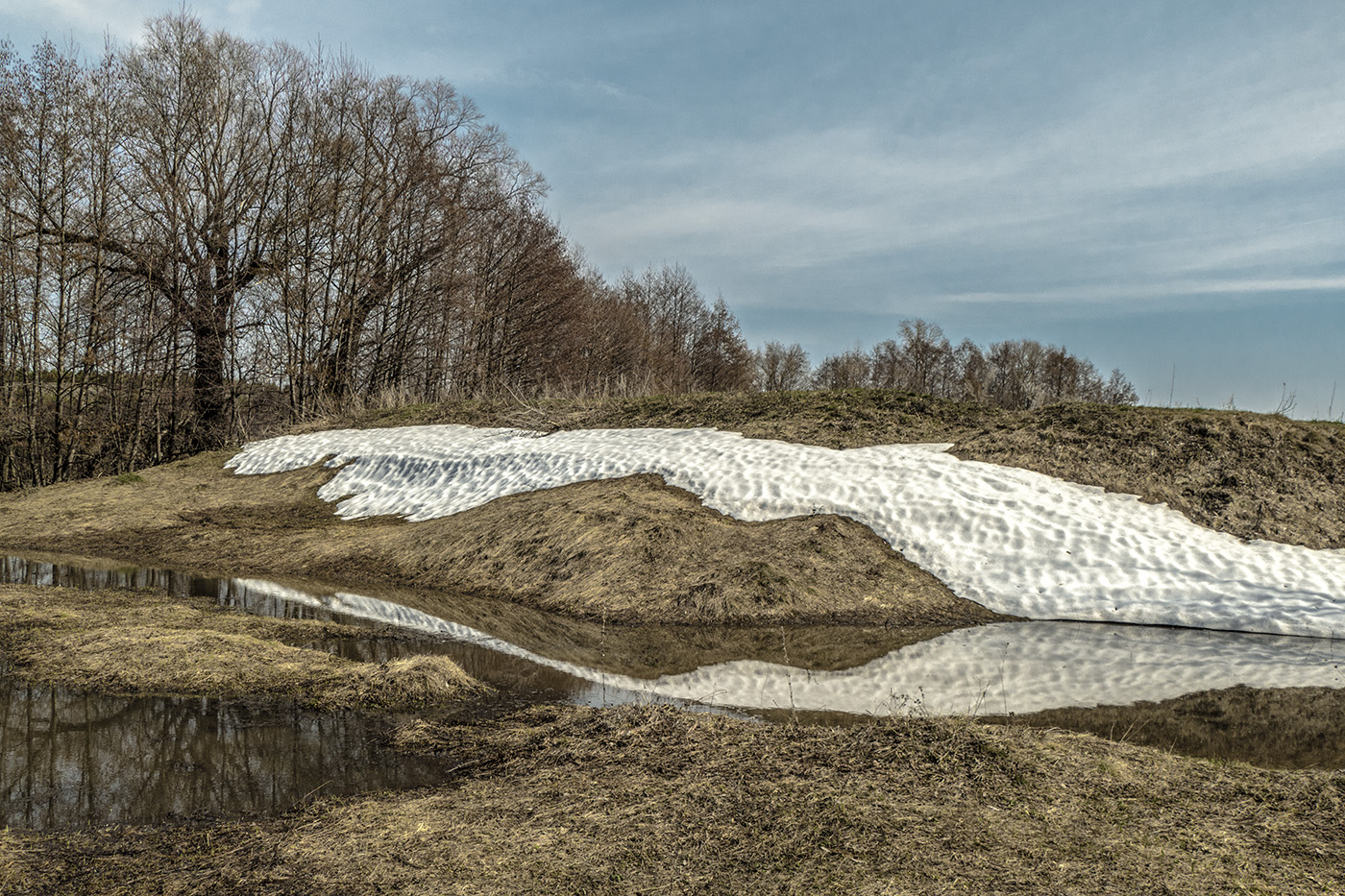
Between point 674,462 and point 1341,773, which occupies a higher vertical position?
point 674,462

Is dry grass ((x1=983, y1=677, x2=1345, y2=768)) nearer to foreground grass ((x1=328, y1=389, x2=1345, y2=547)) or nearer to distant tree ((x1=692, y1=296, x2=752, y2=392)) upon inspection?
foreground grass ((x1=328, y1=389, x2=1345, y2=547))

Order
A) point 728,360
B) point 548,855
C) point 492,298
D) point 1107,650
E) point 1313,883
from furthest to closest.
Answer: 1. point 728,360
2. point 492,298
3. point 1107,650
4. point 548,855
5. point 1313,883

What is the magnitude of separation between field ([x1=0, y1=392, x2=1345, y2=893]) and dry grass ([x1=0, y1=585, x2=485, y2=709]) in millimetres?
34

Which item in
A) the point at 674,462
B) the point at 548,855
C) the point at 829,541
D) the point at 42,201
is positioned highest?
the point at 42,201

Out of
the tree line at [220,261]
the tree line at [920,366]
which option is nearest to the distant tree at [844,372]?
the tree line at [920,366]

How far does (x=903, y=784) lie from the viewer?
4688mm

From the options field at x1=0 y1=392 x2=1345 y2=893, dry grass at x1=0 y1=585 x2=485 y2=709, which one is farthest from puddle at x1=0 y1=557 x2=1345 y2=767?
dry grass at x1=0 y1=585 x2=485 y2=709

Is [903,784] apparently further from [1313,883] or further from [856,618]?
[856,618]

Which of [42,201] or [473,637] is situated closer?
[473,637]

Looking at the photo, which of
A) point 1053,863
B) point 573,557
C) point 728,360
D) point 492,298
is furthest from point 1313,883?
point 728,360

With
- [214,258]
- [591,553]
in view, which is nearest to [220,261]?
[214,258]

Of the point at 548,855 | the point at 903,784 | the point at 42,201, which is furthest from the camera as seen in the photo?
the point at 42,201

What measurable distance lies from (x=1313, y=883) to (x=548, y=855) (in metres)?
3.45

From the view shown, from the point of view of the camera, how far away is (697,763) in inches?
203
